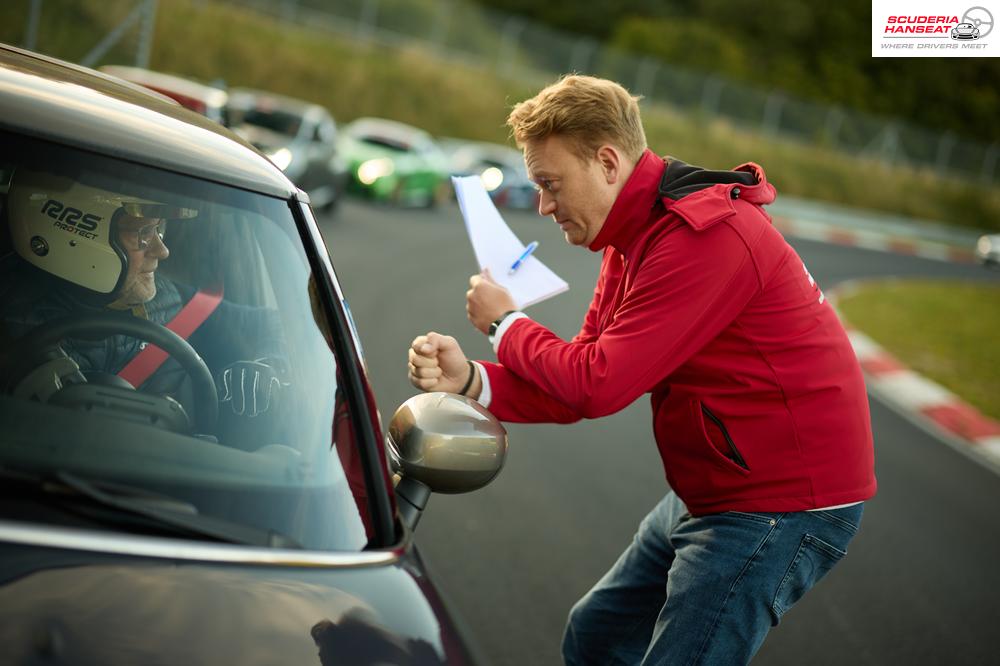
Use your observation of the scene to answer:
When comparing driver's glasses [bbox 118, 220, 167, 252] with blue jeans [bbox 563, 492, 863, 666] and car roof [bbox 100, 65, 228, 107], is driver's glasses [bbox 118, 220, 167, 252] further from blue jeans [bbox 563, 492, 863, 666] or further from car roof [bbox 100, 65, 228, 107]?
Answer: car roof [bbox 100, 65, 228, 107]

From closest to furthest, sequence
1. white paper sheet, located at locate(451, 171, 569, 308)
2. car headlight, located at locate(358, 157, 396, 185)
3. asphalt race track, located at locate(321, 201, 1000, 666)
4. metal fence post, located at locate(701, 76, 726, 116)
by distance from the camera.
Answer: white paper sheet, located at locate(451, 171, 569, 308)
asphalt race track, located at locate(321, 201, 1000, 666)
car headlight, located at locate(358, 157, 396, 185)
metal fence post, located at locate(701, 76, 726, 116)

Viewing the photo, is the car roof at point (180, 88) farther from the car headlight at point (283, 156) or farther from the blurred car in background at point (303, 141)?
the blurred car in background at point (303, 141)

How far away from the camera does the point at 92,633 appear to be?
1444 mm

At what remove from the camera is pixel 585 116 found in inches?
91.1

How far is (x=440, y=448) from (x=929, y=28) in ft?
14.0

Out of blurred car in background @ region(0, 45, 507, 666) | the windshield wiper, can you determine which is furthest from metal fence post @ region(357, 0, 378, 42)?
the windshield wiper

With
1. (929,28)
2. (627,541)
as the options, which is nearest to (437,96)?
(929,28)

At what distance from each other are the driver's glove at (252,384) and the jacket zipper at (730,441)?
88 cm

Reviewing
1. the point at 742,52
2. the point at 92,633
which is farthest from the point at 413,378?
the point at 742,52

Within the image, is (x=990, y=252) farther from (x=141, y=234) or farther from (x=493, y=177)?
(x=141, y=234)

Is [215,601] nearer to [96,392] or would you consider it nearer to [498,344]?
[96,392]

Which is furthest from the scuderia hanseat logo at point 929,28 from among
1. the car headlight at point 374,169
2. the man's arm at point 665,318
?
the car headlight at point 374,169

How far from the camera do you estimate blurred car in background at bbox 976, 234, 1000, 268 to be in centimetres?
3116

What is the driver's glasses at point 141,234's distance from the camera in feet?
7.17
